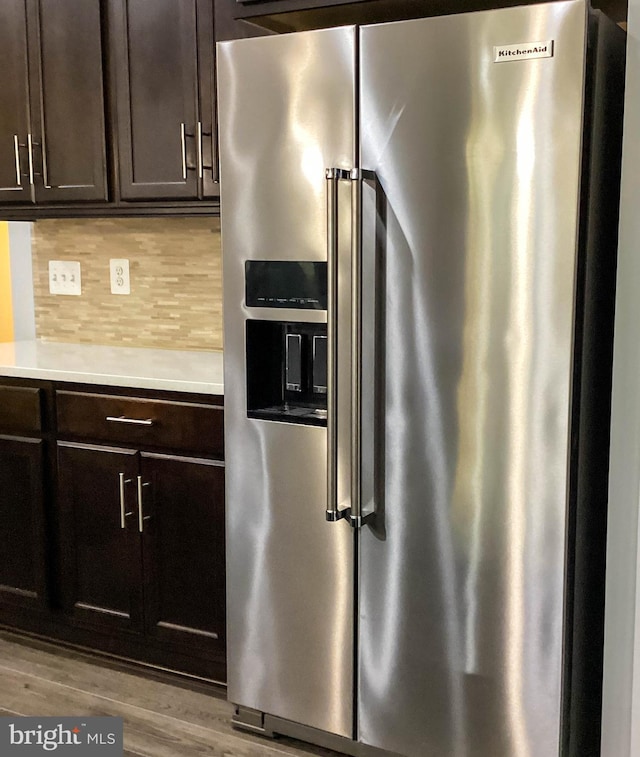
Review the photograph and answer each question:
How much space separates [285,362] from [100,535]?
0.87 metres

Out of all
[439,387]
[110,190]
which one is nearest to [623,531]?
[439,387]

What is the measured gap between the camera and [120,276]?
10.4 feet

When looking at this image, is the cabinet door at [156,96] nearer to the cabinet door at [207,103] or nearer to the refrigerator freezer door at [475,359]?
the cabinet door at [207,103]

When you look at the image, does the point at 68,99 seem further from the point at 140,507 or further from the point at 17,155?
the point at 140,507

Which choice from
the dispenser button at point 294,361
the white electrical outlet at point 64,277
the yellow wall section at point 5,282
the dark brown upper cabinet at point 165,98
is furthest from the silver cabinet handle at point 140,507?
the yellow wall section at point 5,282

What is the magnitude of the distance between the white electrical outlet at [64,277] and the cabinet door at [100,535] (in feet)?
2.76

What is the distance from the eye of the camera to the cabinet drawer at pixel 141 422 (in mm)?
2410

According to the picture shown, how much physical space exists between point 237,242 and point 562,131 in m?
0.80

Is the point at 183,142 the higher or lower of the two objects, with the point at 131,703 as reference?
higher

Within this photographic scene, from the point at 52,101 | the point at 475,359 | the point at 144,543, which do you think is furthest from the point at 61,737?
the point at 52,101

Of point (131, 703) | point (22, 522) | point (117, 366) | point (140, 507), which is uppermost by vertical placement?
point (117, 366)

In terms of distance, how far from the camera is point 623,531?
1892mm

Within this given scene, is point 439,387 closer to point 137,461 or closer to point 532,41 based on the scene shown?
point 532,41

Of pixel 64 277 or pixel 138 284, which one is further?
pixel 64 277
